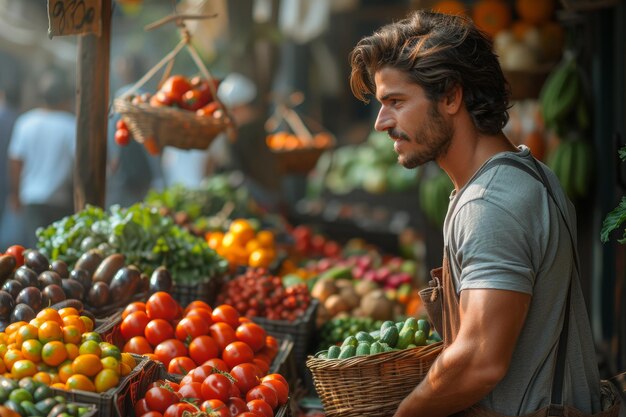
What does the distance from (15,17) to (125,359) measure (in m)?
10.3

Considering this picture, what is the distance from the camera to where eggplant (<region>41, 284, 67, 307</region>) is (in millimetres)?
3254

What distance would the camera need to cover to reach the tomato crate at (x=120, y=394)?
8.24 ft

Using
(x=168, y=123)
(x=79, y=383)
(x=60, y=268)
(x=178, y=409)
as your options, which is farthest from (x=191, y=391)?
(x=168, y=123)

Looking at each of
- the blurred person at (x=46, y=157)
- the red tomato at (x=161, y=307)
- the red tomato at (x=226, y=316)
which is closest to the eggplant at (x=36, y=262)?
the red tomato at (x=161, y=307)

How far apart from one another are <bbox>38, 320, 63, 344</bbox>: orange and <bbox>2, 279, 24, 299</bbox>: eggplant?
1.85 ft

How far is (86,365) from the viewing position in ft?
8.59

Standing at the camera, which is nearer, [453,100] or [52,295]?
[453,100]

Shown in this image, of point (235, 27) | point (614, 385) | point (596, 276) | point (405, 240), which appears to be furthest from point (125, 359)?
point (405, 240)

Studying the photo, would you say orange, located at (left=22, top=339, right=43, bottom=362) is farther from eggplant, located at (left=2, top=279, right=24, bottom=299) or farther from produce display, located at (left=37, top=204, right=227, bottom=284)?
produce display, located at (left=37, top=204, right=227, bottom=284)

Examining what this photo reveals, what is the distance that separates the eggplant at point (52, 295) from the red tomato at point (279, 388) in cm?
90

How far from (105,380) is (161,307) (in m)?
0.87

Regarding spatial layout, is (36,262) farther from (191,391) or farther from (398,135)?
(398,135)

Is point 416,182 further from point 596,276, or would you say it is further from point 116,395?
point 116,395

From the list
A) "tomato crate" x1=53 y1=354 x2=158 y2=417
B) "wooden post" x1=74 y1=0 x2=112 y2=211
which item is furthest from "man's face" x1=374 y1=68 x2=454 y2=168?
"wooden post" x1=74 y1=0 x2=112 y2=211
